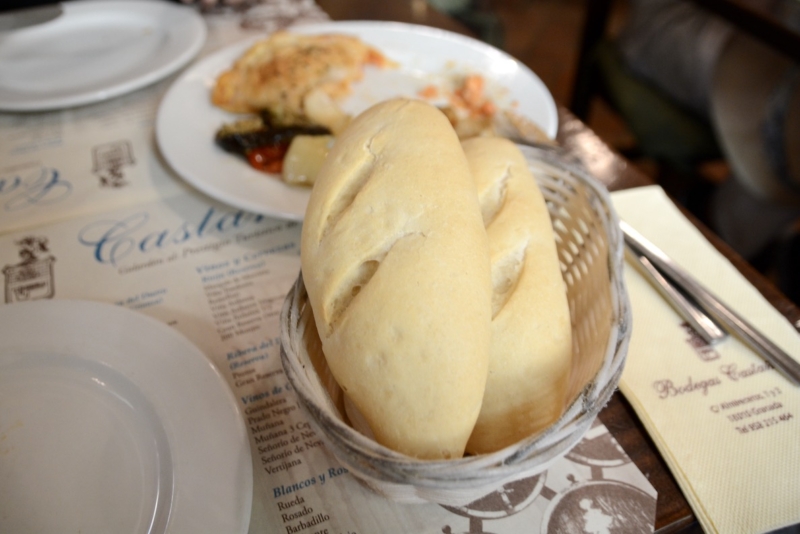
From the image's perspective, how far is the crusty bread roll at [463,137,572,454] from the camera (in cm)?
44

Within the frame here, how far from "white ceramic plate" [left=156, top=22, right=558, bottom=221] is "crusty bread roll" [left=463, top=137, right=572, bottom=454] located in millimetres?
330

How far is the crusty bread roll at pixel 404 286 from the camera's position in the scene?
378mm

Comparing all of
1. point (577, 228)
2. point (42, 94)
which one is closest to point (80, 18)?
point (42, 94)

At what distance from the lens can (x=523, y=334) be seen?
1.46ft

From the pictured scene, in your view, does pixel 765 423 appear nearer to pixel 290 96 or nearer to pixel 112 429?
pixel 112 429

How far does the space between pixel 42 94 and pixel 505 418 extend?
1067 mm

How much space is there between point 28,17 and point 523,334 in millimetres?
1424

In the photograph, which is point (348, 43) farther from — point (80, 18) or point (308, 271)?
point (308, 271)

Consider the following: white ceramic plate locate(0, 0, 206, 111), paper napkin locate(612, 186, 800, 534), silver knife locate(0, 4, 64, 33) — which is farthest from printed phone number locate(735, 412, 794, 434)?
silver knife locate(0, 4, 64, 33)

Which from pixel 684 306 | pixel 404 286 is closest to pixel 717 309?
pixel 684 306

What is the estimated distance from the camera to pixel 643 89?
1.48 metres

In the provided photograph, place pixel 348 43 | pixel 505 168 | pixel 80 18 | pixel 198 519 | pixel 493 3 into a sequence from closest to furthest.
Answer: pixel 198 519, pixel 505 168, pixel 348 43, pixel 80 18, pixel 493 3

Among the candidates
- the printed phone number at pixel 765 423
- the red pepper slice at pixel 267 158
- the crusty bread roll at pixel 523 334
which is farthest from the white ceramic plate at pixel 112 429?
the printed phone number at pixel 765 423

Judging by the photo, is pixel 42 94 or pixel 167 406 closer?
pixel 167 406
